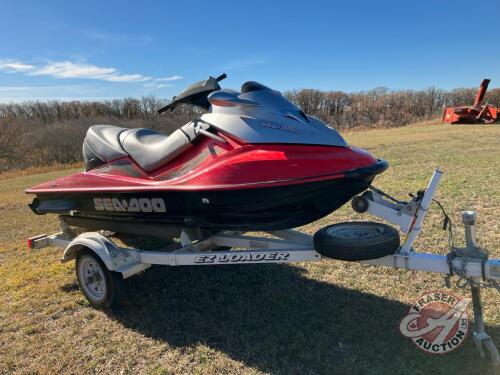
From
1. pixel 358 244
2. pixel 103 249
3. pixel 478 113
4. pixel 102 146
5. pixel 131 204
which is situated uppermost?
pixel 478 113

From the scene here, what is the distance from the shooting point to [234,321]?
3.31 m

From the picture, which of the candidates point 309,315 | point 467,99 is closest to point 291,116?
point 309,315

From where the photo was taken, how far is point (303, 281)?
3926 mm

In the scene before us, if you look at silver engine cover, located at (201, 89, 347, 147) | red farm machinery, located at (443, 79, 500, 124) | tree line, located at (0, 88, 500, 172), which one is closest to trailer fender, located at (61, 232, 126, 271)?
silver engine cover, located at (201, 89, 347, 147)

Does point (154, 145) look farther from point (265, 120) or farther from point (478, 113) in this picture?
point (478, 113)

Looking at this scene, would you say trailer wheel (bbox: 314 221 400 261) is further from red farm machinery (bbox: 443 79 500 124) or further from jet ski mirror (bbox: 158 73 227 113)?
red farm machinery (bbox: 443 79 500 124)

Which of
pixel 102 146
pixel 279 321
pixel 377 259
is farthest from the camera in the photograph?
pixel 102 146

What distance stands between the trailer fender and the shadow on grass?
49cm

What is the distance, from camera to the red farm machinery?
22219 mm

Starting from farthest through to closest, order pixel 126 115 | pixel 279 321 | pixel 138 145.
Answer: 1. pixel 126 115
2. pixel 138 145
3. pixel 279 321

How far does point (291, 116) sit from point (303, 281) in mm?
1738
